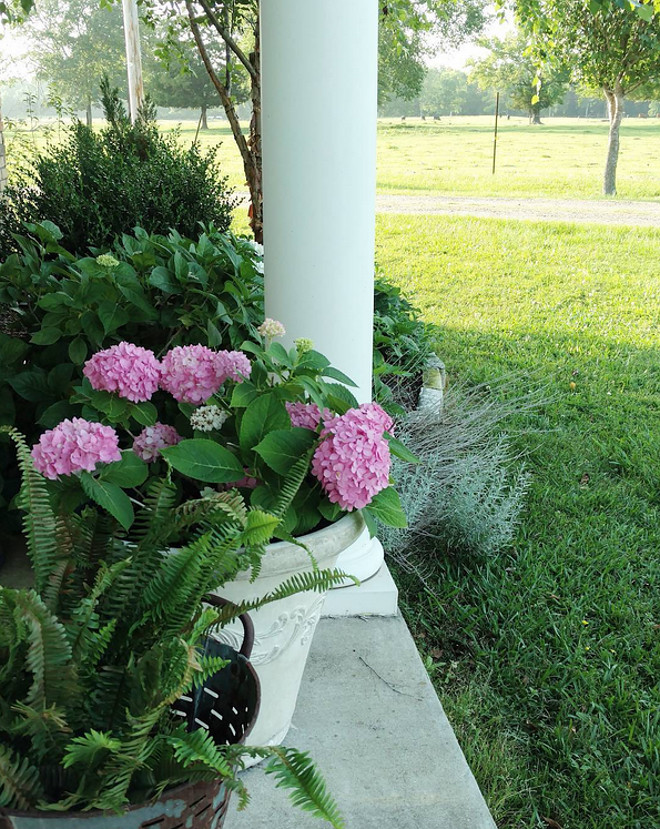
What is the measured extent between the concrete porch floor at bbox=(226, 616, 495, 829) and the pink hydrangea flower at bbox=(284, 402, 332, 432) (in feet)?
2.40

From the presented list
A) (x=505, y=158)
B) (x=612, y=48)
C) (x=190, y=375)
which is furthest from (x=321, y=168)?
(x=505, y=158)

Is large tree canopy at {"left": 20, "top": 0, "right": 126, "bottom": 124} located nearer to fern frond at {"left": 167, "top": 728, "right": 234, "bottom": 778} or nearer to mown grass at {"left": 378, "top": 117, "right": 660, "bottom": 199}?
mown grass at {"left": 378, "top": 117, "right": 660, "bottom": 199}

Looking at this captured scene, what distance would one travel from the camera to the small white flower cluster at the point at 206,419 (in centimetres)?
149

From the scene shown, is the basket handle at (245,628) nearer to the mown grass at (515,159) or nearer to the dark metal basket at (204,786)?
the dark metal basket at (204,786)

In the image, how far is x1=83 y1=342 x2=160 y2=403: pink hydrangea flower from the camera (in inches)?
59.1

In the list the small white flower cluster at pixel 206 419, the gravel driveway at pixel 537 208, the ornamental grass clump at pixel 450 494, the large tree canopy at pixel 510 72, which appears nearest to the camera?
the small white flower cluster at pixel 206 419

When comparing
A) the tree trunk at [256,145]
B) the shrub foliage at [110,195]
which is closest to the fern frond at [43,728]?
the shrub foliage at [110,195]

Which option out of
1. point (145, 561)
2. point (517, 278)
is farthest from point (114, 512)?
point (517, 278)

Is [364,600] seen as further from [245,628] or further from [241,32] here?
[241,32]

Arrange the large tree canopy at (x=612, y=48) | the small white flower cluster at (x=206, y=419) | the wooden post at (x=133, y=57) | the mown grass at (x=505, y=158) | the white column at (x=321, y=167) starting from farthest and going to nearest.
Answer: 1. the mown grass at (x=505, y=158)
2. the large tree canopy at (x=612, y=48)
3. the wooden post at (x=133, y=57)
4. the white column at (x=321, y=167)
5. the small white flower cluster at (x=206, y=419)

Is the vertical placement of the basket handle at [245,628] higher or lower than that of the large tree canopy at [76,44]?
lower

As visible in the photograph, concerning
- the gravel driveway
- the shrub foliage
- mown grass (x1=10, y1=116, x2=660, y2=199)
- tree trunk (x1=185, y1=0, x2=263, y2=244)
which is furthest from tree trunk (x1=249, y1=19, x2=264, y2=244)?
the gravel driveway

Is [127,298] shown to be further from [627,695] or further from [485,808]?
[627,695]

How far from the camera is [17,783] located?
0.93 meters
